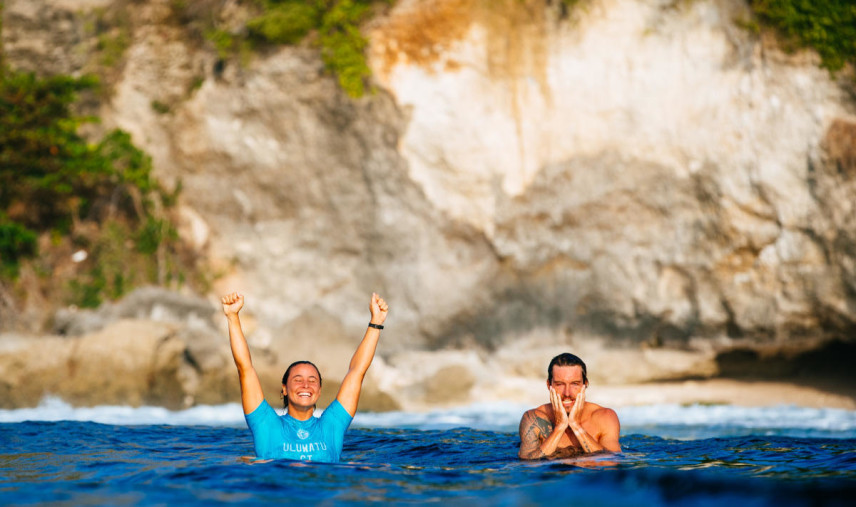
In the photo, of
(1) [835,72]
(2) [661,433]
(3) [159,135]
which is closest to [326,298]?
(3) [159,135]

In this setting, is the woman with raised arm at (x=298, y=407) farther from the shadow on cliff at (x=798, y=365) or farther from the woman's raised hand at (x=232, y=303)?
the shadow on cliff at (x=798, y=365)

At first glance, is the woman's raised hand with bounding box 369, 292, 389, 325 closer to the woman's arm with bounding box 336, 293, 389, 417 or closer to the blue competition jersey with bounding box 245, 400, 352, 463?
the woman's arm with bounding box 336, 293, 389, 417

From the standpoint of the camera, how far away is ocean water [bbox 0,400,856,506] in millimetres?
4031

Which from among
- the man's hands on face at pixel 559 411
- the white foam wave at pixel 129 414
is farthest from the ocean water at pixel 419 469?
the white foam wave at pixel 129 414

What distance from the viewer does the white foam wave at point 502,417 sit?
366 inches

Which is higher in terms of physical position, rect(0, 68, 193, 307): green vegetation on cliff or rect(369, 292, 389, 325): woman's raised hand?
rect(0, 68, 193, 307): green vegetation on cliff

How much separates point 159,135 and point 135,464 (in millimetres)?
11038

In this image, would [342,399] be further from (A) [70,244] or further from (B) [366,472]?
(A) [70,244]

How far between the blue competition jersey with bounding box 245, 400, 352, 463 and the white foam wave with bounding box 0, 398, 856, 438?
12.8ft

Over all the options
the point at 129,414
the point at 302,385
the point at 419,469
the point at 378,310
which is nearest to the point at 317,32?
the point at 129,414

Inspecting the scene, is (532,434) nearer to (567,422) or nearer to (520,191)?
(567,422)

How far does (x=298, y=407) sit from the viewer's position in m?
5.17

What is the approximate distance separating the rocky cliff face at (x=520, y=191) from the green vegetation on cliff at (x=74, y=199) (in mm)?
610

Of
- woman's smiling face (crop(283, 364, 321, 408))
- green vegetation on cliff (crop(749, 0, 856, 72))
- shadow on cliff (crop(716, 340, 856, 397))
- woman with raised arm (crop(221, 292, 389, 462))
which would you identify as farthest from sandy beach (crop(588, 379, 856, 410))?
woman's smiling face (crop(283, 364, 321, 408))
